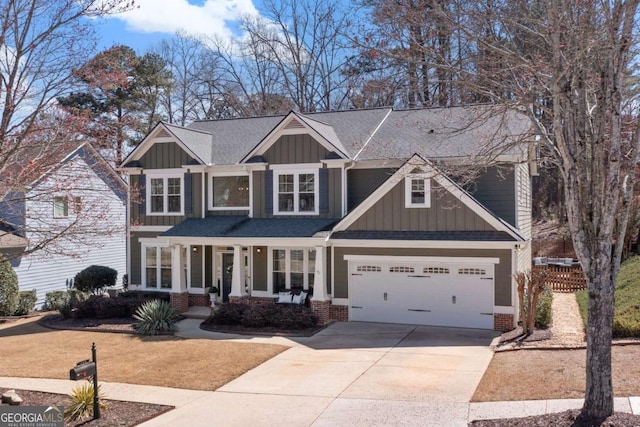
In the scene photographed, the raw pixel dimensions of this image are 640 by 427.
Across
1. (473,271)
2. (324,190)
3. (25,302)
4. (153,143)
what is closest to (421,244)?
(473,271)

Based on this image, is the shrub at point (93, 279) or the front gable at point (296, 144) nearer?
the front gable at point (296, 144)

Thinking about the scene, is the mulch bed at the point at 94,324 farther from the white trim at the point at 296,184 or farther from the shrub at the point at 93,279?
the white trim at the point at 296,184

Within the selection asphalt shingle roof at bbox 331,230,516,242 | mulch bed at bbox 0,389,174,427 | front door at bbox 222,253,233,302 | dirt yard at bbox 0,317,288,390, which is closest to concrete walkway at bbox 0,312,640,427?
mulch bed at bbox 0,389,174,427

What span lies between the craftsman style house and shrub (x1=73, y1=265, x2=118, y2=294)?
2.15m

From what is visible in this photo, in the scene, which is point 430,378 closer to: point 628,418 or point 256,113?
point 628,418

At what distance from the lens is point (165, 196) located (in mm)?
22562

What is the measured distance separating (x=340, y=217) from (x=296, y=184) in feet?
6.95

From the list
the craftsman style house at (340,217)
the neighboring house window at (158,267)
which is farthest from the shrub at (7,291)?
the neighboring house window at (158,267)

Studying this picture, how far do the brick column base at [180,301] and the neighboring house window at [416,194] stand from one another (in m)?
8.99

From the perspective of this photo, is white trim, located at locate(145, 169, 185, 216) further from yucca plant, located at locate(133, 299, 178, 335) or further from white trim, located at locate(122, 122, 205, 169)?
yucca plant, located at locate(133, 299, 178, 335)

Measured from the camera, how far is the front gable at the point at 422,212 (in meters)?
16.7

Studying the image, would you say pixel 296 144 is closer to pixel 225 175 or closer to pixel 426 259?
pixel 225 175

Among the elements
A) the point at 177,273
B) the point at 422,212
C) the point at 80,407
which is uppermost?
the point at 422,212

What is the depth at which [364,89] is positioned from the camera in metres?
9.40
